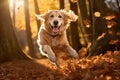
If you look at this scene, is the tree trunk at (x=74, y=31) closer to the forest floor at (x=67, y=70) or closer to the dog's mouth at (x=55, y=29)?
the forest floor at (x=67, y=70)

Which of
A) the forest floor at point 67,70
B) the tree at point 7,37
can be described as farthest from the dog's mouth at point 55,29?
the tree at point 7,37

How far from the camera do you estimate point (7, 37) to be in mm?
13219

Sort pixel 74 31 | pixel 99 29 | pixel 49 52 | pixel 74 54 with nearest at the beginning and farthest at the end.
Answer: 1. pixel 49 52
2. pixel 74 54
3. pixel 99 29
4. pixel 74 31

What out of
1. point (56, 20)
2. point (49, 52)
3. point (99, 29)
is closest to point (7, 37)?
point (56, 20)

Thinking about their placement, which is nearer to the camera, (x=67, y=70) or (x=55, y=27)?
(x=67, y=70)

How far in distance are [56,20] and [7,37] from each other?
2.95 m

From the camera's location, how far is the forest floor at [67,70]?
8336 mm

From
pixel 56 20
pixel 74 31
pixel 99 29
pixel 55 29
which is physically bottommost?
pixel 74 31

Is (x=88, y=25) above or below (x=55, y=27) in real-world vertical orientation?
below

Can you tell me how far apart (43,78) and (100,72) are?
170 centimetres

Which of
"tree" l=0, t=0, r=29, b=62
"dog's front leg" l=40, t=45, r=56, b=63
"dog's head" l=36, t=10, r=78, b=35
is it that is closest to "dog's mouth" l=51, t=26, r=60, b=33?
"dog's head" l=36, t=10, r=78, b=35

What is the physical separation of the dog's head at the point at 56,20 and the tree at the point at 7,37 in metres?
1.96

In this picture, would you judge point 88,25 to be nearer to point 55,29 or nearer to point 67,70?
point 55,29

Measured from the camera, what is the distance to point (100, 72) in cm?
837
